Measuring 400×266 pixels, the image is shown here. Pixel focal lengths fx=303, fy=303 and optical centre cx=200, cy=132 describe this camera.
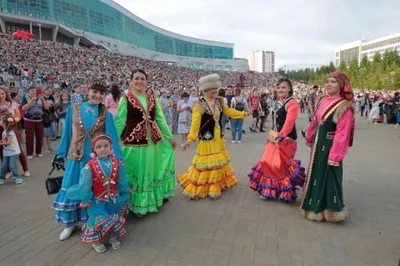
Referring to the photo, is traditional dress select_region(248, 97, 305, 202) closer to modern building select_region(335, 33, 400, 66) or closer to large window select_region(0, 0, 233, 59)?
large window select_region(0, 0, 233, 59)

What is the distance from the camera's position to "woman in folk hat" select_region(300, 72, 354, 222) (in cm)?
356

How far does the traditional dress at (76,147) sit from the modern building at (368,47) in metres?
111

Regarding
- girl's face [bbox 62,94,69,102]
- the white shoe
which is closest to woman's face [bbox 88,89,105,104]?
the white shoe

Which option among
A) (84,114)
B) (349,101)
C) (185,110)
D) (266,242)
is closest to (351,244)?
(266,242)

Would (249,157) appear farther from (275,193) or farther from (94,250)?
(94,250)

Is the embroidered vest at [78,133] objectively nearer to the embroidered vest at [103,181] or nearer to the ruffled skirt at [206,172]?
the embroidered vest at [103,181]

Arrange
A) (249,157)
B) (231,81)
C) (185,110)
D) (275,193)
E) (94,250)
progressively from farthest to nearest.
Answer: (231,81)
(185,110)
(249,157)
(275,193)
(94,250)

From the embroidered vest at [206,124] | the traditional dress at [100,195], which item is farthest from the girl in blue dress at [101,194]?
the embroidered vest at [206,124]

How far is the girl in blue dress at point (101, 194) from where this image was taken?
3033 mm

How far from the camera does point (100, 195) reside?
3.12 metres

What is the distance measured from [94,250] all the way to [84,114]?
151 cm

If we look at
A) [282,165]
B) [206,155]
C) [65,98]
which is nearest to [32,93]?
[65,98]

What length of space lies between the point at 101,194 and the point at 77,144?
71 cm

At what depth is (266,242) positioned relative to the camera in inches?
134
